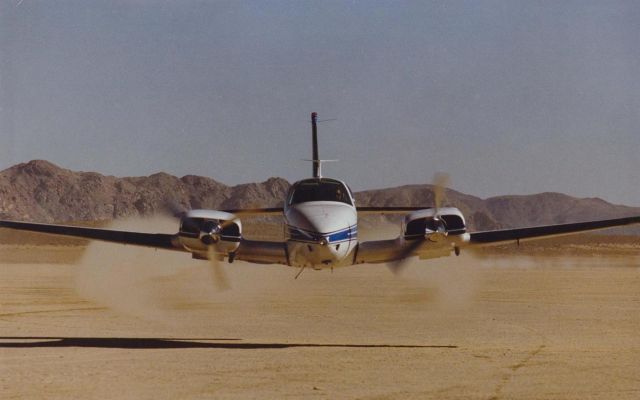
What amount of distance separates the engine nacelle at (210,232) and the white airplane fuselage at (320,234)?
1375 mm

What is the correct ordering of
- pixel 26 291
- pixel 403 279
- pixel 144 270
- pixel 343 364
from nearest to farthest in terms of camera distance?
pixel 343 364
pixel 144 270
pixel 26 291
pixel 403 279

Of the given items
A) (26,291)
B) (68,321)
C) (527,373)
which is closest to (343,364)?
(527,373)

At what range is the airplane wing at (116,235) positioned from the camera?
77.9 ft

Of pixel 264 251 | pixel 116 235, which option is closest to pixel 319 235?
pixel 264 251

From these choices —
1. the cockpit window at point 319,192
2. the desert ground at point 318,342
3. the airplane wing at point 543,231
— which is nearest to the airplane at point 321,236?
the cockpit window at point 319,192

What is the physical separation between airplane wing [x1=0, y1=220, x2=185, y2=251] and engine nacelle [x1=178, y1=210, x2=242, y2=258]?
100 cm

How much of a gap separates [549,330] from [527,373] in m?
9.03

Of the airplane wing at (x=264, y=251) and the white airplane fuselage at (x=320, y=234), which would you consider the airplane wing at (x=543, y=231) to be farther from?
Answer: the airplane wing at (x=264, y=251)

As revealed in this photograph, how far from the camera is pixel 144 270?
1545 inches

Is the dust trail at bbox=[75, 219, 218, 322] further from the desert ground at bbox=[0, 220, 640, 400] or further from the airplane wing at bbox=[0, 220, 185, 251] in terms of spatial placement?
the airplane wing at bbox=[0, 220, 185, 251]

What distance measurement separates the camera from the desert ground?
1499 cm

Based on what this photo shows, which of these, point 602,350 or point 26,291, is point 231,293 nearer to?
point 26,291

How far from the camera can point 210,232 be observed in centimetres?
2172

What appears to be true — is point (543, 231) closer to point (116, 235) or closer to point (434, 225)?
point (434, 225)
